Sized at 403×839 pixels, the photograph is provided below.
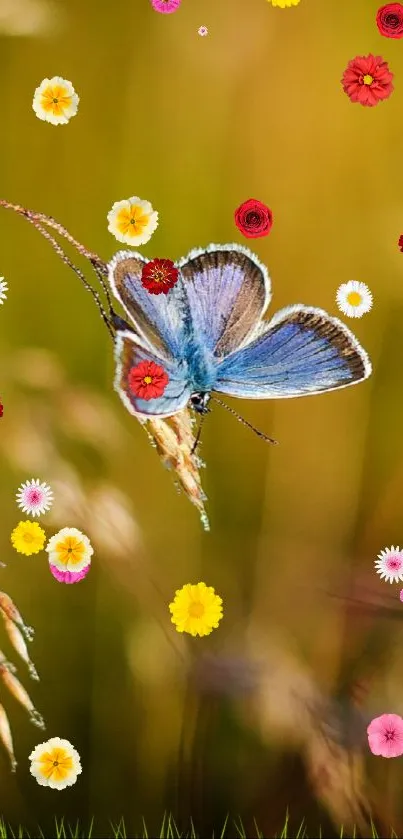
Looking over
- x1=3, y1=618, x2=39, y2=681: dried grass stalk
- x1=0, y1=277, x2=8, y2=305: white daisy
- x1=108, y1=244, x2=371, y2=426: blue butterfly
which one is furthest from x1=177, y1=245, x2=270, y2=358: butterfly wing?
x1=3, y1=618, x2=39, y2=681: dried grass stalk

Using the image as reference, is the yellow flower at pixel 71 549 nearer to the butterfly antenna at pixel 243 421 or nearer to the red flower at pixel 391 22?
the butterfly antenna at pixel 243 421

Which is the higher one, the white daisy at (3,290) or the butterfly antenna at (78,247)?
the butterfly antenna at (78,247)

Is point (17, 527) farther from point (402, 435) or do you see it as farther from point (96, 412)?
point (402, 435)

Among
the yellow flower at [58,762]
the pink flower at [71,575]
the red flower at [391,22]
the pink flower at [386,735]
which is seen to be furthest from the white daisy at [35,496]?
the red flower at [391,22]

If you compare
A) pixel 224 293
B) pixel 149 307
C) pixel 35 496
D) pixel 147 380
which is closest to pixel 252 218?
pixel 224 293

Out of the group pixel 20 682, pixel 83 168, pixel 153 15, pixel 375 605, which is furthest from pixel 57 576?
pixel 153 15

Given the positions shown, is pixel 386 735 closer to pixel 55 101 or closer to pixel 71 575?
pixel 71 575

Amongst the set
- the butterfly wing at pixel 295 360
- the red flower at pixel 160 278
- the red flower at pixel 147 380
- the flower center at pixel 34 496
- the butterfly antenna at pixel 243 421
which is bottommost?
the flower center at pixel 34 496
